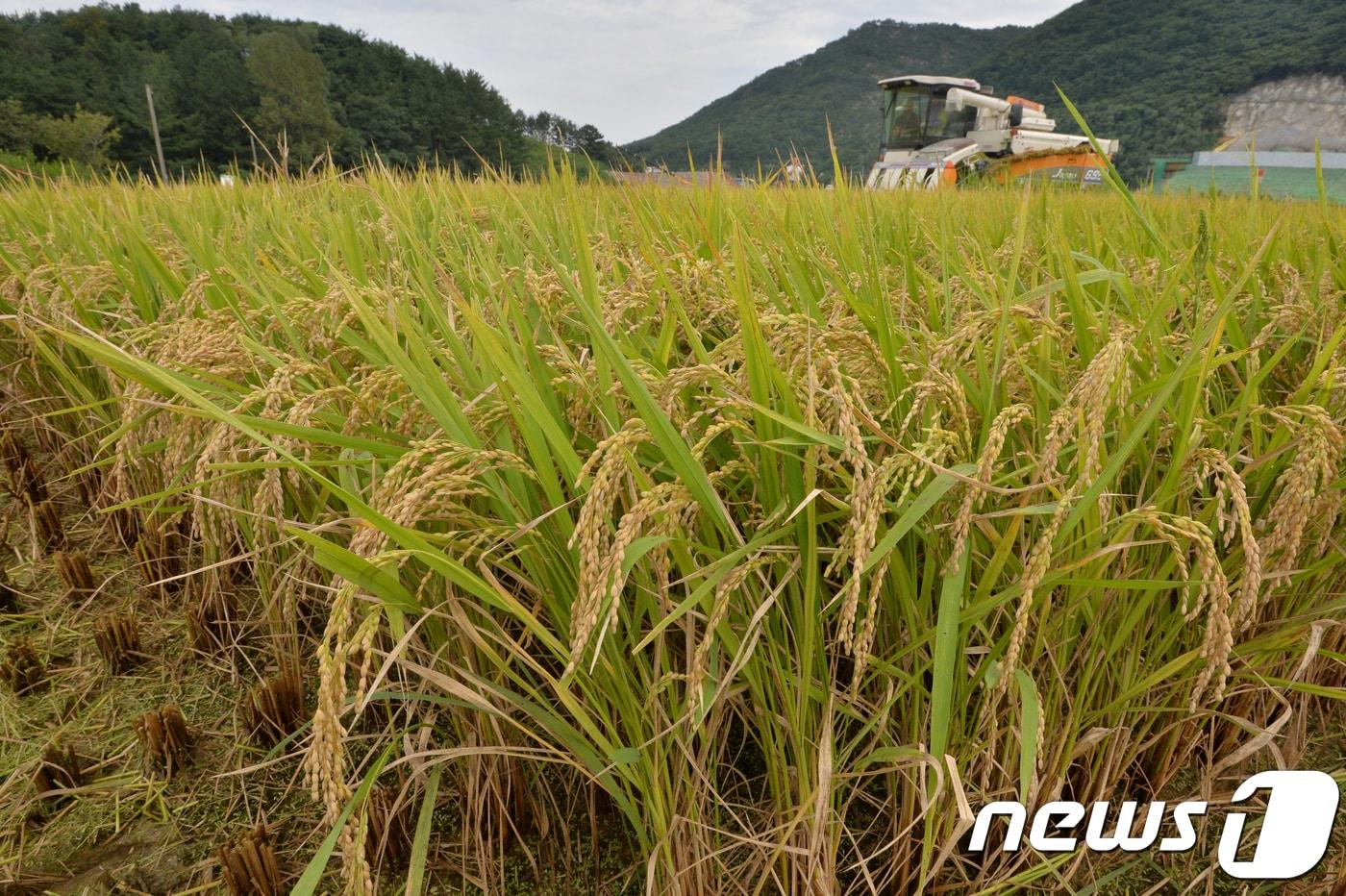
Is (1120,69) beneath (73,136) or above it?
above

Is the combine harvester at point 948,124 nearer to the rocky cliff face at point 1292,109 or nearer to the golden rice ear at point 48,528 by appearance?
the golden rice ear at point 48,528

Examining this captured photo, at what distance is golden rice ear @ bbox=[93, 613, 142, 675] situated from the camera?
1.90m

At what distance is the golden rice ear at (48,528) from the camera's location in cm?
243

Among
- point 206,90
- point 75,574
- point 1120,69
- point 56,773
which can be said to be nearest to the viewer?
point 56,773

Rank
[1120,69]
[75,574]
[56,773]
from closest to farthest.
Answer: [56,773]
[75,574]
[1120,69]

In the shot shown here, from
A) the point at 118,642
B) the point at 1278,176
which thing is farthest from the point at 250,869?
the point at 1278,176

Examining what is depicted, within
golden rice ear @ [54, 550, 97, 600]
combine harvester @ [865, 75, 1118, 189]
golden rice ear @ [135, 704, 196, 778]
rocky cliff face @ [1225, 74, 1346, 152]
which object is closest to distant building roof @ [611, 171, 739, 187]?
golden rice ear @ [135, 704, 196, 778]

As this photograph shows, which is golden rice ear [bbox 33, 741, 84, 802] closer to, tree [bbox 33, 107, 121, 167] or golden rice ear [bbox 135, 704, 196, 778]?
golden rice ear [bbox 135, 704, 196, 778]

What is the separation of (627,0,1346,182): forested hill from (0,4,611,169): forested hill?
56.5 feet

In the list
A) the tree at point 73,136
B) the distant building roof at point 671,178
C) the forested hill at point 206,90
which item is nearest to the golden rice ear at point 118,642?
the distant building roof at point 671,178

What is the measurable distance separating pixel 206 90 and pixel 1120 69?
265ft

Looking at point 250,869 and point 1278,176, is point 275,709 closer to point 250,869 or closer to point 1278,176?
point 250,869

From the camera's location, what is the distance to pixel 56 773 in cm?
157

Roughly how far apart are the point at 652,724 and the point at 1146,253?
7.46ft
